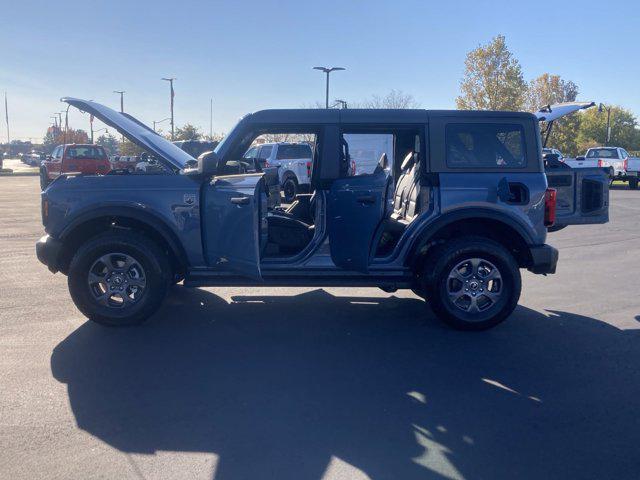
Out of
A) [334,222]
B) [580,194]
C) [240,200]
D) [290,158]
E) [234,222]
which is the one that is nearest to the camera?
[240,200]

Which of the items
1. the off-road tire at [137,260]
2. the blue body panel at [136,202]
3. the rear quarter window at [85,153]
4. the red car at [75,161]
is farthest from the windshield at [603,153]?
the off-road tire at [137,260]

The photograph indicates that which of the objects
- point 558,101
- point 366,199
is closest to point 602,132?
point 558,101

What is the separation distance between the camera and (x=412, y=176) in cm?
595

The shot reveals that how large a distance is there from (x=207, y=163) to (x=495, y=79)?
34.7 meters

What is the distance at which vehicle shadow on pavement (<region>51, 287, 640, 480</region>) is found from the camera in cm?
319

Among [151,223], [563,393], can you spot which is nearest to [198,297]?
[151,223]

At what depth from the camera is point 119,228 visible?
541 centimetres

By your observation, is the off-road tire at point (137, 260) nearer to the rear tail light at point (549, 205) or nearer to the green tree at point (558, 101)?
the rear tail light at point (549, 205)

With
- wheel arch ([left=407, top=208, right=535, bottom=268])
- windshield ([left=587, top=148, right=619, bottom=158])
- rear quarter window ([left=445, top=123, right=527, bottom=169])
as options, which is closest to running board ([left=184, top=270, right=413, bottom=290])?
wheel arch ([left=407, top=208, right=535, bottom=268])

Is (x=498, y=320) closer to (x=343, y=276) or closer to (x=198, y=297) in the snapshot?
(x=343, y=276)

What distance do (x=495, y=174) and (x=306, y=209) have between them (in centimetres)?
204

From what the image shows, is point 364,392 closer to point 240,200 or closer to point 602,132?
point 240,200

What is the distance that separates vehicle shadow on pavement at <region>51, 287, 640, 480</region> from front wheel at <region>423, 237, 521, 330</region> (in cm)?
19

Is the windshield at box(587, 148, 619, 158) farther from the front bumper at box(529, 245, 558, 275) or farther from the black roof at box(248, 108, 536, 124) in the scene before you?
the black roof at box(248, 108, 536, 124)
